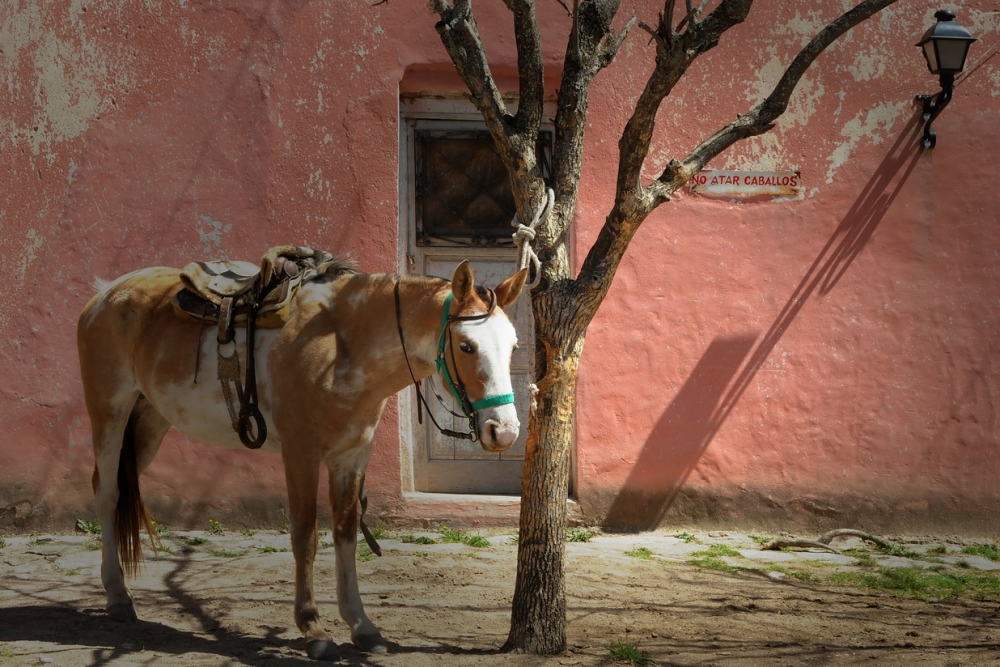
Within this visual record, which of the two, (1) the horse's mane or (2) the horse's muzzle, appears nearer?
(2) the horse's muzzle

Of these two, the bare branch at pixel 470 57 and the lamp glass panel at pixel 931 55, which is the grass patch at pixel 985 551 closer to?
the lamp glass panel at pixel 931 55

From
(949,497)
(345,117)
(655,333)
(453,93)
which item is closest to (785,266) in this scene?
(655,333)

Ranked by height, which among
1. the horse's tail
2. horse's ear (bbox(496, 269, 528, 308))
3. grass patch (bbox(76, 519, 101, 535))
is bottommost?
grass patch (bbox(76, 519, 101, 535))

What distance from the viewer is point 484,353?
3.85m

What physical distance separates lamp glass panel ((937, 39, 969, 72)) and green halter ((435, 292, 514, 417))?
4.14 metres

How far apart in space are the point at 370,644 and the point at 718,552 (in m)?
2.83

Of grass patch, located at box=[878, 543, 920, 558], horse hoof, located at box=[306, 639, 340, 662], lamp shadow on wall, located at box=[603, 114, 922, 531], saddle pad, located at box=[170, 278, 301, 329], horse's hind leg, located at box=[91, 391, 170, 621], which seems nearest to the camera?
horse hoof, located at box=[306, 639, 340, 662]

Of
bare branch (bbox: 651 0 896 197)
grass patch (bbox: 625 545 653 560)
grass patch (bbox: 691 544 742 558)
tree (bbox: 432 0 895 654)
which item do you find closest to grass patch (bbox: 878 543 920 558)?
grass patch (bbox: 691 544 742 558)

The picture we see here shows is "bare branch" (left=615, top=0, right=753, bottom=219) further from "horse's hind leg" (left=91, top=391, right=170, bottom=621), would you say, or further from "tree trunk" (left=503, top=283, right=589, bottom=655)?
"horse's hind leg" (left=91, top=391, right=170, bottom=621)

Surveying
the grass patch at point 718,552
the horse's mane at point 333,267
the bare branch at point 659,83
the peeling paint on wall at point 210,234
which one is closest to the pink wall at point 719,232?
the peeling paint on wall at point 210,234

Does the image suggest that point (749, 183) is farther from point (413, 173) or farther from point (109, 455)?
point (109, 455)

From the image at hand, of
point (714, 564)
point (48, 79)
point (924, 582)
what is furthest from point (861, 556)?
point (48, 79)

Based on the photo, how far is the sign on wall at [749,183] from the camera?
6.88 metres

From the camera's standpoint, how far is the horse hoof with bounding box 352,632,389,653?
4.25m
